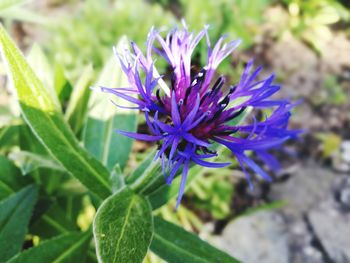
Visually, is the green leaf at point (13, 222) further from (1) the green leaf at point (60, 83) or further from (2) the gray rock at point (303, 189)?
(2) the gray rock at point (303, 189)

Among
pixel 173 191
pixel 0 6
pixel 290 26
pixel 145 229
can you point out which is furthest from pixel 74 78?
pixel 290 26

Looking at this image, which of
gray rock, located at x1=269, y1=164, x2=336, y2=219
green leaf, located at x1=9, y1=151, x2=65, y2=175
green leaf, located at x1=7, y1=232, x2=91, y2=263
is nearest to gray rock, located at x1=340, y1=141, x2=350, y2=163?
gray rock, located at x1=269, y1=164, x2=336, y2=219

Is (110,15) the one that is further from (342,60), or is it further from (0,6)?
(342,60)

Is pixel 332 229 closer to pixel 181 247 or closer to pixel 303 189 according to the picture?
pixel 303 189

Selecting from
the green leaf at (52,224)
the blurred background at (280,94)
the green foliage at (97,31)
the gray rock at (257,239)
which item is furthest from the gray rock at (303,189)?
the green leaf at (52,224)

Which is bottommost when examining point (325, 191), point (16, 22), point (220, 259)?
point (325, 191)

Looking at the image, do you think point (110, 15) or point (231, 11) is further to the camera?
point (231, 11)

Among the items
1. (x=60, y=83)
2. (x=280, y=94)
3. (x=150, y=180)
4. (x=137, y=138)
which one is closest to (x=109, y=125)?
(x=60, y=83)
